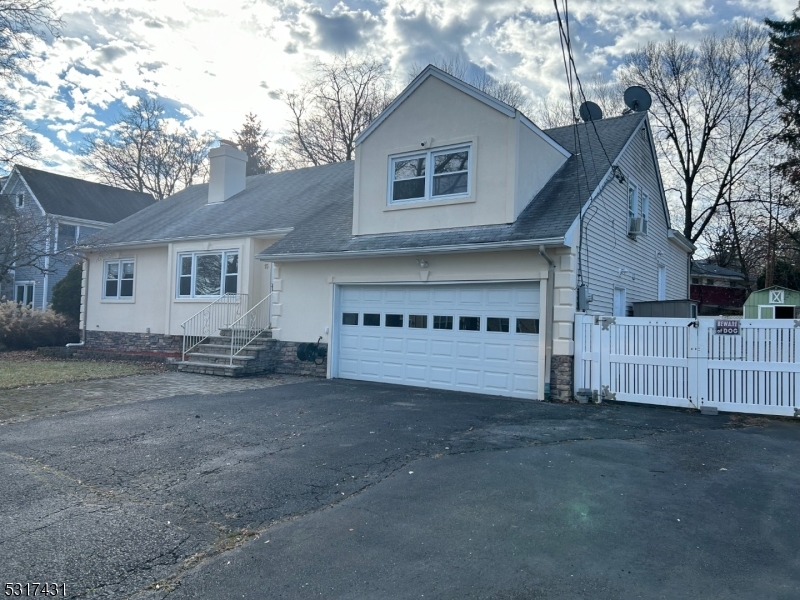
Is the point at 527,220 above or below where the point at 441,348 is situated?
above

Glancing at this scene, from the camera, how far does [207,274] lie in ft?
54.9

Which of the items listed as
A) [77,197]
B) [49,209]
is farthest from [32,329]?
[77,197]

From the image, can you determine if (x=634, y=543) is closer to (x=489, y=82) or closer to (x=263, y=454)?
(x=263, y=454)

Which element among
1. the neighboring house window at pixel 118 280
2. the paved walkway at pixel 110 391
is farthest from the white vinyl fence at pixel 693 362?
the neighboring house window at pixel 118 280

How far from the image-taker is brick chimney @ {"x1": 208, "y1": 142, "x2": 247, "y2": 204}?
19531 millimetres

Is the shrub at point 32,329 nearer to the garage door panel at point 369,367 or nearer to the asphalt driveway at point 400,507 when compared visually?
the garage door panel at point 369,367

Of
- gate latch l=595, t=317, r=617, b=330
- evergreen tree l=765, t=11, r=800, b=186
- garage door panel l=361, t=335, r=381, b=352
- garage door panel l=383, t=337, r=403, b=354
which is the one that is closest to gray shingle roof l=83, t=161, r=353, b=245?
garage door panel l=361, t=335, r=381, b=352

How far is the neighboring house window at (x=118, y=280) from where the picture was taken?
18.9m

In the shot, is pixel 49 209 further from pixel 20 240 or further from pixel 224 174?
pixel 224 174

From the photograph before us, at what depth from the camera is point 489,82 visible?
32500 millimetres

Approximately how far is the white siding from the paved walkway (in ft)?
22.7

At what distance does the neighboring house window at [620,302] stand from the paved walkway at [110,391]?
24.5 feet

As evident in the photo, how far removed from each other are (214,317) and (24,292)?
2056cm

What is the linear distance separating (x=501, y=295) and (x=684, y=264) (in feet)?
41.6
